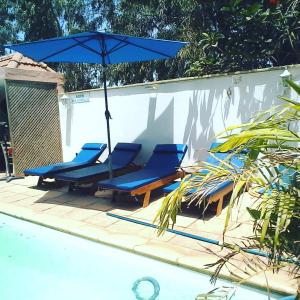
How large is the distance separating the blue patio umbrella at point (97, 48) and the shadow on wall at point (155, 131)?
133 cm

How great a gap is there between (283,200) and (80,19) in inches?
798

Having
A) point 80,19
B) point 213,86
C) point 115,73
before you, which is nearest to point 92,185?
point 213,86

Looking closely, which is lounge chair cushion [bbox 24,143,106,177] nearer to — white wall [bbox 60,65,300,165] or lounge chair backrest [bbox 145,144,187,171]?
white wall [bbox 60,65,300,165]

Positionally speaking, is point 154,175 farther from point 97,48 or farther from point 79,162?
point 97,48

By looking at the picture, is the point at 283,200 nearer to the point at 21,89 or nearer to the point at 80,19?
the point at 21,89

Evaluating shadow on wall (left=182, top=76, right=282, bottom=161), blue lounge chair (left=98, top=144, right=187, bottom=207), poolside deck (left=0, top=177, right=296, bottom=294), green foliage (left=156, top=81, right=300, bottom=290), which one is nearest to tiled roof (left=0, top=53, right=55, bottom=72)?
poolside deck (left=0, top=177, right=296, bottom=294)

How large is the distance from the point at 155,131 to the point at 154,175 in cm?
206

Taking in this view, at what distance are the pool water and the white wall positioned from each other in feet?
12.4

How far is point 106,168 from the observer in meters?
7.98

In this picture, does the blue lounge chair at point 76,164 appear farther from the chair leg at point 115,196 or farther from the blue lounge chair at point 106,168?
the chair leg at point 115,196

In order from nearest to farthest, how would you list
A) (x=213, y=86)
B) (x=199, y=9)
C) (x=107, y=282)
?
1. (x=107, y=282)
2. (x=213, y=86)
3. (x=199, y=9)

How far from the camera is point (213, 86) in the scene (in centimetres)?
770

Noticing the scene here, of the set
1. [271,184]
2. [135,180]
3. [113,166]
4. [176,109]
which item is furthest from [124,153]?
[271,184]

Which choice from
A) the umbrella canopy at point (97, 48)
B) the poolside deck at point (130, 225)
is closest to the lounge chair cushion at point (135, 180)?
the poolside deck at point (130, 225)
